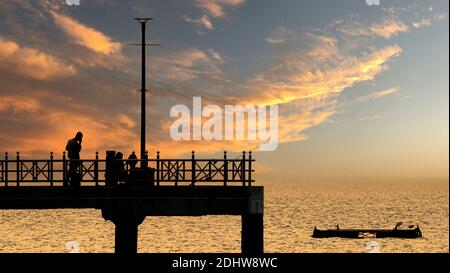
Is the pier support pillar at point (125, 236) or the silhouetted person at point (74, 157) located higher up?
the silhouetted person at point (74, 157)

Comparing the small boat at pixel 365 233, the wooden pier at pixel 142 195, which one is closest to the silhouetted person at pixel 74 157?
the wooden pier at pixel 142 195

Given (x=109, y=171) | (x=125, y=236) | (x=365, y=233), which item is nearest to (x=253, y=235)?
(x=125, y=236)

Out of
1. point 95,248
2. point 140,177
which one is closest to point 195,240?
point 95,248

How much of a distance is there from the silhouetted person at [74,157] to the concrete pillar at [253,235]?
5.63 meters

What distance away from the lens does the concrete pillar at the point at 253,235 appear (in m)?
19.5

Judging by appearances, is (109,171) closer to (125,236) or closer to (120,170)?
(120,170)

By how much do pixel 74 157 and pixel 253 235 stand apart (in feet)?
21.4

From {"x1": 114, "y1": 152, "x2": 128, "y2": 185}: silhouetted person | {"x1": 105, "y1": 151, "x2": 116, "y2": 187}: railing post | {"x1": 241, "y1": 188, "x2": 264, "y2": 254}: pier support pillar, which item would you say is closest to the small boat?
{"x1": 241, "y1": 188, "x2": 264, "y2": 254}: pier support pillar

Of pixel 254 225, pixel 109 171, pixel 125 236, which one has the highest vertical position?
pixel 109 171

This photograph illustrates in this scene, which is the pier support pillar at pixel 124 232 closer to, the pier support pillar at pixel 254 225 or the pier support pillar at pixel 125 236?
the pier support pillar at pixel 125 236

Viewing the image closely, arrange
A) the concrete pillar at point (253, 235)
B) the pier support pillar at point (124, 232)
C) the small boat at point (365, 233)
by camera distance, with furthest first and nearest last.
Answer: the small boat at point (365, 233), the pier support pillar at point (124, 232), the concrete pillar at point (253, 235)

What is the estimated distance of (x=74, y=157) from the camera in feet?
70.3
